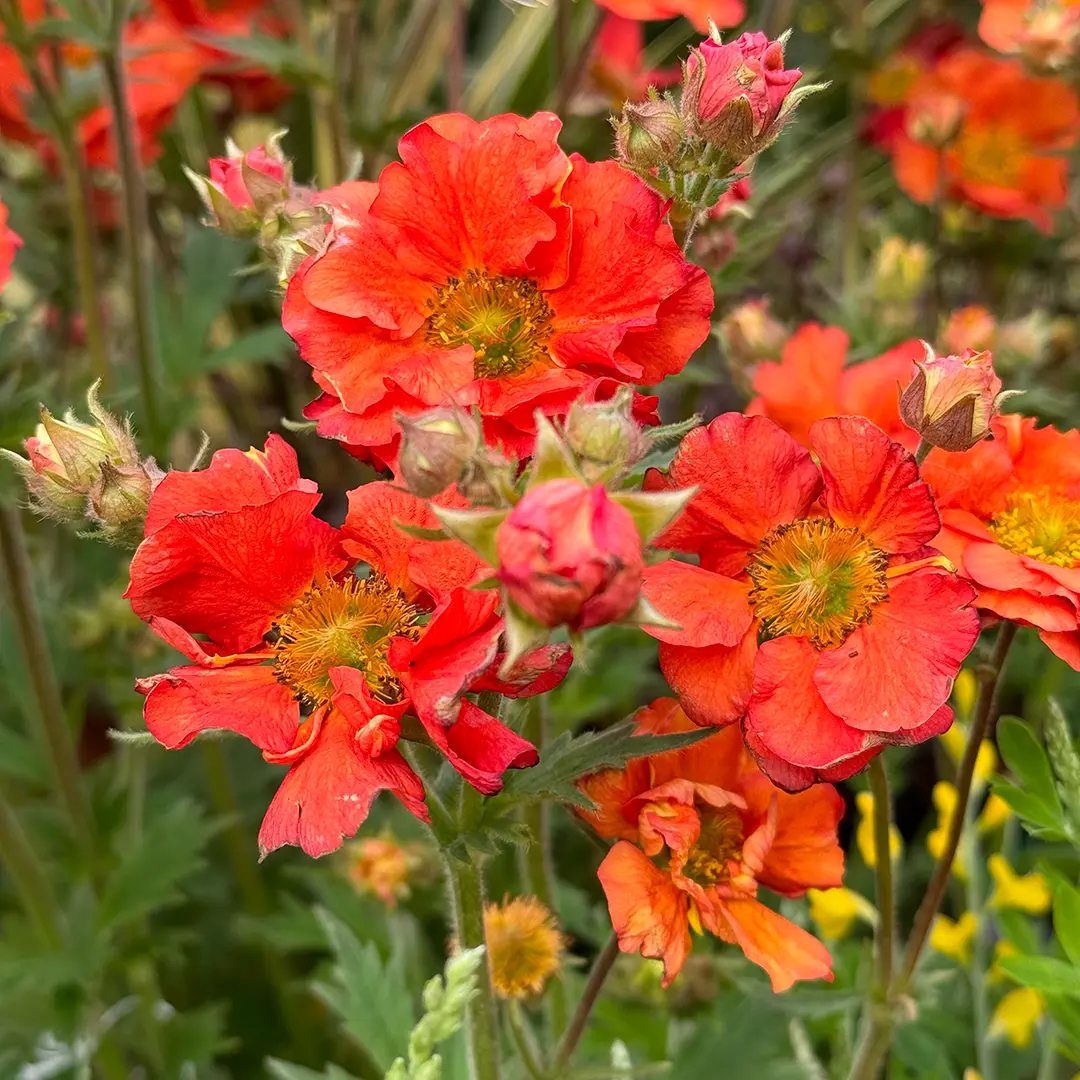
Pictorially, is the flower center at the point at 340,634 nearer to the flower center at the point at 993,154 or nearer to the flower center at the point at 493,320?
the flower center at the point at 493,320

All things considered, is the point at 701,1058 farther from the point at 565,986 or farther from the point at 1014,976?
the point at 1014,976

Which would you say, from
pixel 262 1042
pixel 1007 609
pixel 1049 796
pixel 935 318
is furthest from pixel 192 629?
pixel 935 318

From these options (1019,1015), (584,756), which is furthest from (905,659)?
(1019,1015)

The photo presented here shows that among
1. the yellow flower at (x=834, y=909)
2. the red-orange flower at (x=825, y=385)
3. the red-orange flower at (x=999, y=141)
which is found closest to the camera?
the red-orange flower at (x=825, y=385)

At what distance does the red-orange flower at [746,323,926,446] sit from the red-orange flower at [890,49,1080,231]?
31.6 inches

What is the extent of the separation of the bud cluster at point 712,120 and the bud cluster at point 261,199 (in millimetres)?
203

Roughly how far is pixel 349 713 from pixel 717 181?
1.14ft

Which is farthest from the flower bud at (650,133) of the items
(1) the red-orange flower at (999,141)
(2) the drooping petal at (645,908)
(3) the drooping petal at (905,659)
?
(1) the red-orange flower at (999,141)

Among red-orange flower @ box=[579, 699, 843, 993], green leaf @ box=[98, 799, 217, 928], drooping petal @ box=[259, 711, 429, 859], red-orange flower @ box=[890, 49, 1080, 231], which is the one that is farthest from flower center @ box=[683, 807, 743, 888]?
red-orange flower @ box=[890, 49, 1080, 231]

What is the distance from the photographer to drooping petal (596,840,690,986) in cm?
64

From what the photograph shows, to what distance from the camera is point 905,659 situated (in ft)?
2.03

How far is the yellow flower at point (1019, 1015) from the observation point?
1.01 metres

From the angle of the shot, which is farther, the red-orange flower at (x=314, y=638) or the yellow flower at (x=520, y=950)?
the yellow flower at (x=520, y=950)

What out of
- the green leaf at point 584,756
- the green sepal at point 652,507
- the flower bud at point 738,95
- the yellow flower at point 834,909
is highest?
the flower bud at point 738,95
